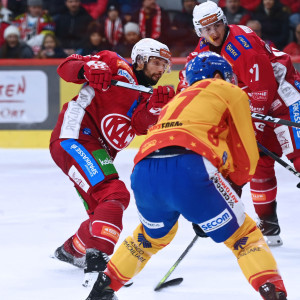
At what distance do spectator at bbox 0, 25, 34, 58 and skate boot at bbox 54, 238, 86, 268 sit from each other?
446 centimetres

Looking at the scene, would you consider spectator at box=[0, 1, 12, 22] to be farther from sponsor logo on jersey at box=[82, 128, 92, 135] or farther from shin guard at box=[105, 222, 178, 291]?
shin guard at box=[105, 222, 178, 291]

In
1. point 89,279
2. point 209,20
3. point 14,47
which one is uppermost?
point 209,20

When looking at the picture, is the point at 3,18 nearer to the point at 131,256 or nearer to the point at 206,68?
the point at 206,68

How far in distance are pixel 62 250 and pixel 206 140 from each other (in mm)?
1377

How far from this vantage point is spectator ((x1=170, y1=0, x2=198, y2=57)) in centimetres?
792

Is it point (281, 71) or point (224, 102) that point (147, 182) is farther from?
point (281, 71)

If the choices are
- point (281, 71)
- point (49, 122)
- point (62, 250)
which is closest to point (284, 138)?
point (281, 71)

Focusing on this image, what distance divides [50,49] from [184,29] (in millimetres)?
1462

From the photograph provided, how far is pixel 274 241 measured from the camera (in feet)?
13.4

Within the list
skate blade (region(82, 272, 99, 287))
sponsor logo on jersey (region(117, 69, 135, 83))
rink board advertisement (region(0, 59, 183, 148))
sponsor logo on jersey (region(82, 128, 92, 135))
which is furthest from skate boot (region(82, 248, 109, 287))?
rink board advertisement (region(0, 59, 183, 148))

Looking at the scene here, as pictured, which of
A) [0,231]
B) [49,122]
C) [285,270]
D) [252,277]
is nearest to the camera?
[252,277]

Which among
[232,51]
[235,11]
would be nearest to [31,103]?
[235,11]

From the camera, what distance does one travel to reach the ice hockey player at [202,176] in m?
2.54

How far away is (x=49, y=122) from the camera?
7.56 meters
